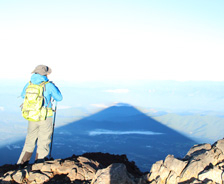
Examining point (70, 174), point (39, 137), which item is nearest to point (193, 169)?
point (70, 174)

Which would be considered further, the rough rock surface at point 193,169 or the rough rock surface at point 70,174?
the rough rock surface at point 70,174

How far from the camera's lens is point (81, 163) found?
9.05 m

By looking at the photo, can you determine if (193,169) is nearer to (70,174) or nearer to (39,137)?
(70,174)

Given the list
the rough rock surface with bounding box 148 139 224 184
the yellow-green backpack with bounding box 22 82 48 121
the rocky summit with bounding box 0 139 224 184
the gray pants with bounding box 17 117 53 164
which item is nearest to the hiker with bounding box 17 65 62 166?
the gray pants with bounding box 17 117 53 164

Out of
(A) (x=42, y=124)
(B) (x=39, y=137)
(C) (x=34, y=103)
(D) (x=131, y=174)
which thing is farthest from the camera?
(B) (x=39, y=137)

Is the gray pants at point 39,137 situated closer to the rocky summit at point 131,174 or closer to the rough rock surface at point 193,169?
the rocky summit at point 131,174

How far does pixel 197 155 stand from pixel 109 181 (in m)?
3.19

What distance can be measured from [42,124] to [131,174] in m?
3.84

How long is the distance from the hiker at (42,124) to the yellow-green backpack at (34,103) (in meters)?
0.15

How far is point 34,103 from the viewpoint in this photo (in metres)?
8.77

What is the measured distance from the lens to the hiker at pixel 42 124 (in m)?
8.90

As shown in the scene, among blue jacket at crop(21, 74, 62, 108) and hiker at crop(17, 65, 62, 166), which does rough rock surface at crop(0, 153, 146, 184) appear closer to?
hiker at crop(17, 65, 62, 166)

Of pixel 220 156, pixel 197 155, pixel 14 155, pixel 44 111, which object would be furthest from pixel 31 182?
pixel 14 155

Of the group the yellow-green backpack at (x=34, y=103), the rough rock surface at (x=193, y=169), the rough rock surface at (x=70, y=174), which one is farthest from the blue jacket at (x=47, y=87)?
the rough rock surface at (x=193, y=169)
